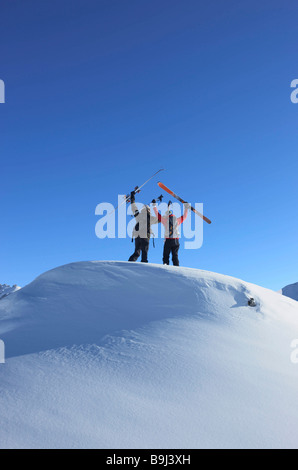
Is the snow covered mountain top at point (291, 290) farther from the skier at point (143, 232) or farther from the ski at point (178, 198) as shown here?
the skier at point (143, 232)

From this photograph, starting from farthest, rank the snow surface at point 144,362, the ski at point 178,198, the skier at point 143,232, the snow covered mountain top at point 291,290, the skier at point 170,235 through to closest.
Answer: the snow covered mountain top at point 291,290
the ski at point 178,198
the skier at point 170,235
the skier at point 143,232
the snow surface at point 144,362

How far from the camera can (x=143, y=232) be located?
10.7 metres

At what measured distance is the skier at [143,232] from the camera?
422 inches

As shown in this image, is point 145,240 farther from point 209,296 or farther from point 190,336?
point 190,336

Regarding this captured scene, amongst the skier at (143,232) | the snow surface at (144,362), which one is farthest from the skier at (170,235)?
the snow surface at (144,362)

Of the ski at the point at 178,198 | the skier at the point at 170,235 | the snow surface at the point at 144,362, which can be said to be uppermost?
the ski at the point at 178,198

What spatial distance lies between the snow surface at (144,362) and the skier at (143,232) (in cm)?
277

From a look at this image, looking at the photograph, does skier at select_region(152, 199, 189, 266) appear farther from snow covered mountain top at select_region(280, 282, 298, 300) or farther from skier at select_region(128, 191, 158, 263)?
snow covered mountain top at select_region(280, 282, 298, 300)

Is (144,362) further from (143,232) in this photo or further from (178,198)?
(178,198)

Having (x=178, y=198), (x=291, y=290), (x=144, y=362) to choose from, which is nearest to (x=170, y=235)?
(x=178, y=198)

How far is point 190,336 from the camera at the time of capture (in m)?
5.64

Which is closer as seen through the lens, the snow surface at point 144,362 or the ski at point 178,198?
the snow surface at point 144,362
